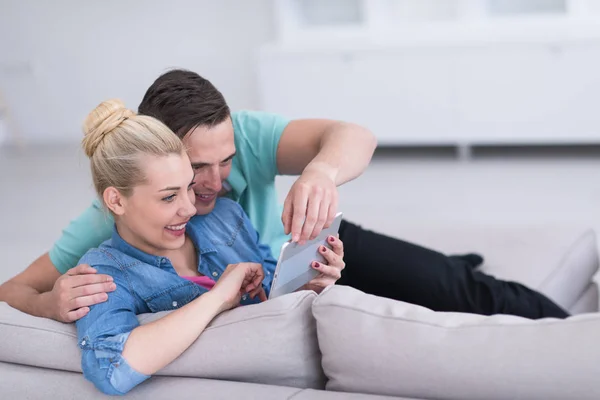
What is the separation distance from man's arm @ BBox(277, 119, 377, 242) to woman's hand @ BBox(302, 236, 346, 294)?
0.40 ft

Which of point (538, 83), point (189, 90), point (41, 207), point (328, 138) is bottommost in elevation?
point (41, 207)

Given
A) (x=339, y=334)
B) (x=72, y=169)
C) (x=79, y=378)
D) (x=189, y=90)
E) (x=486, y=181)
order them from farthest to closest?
(x=72, y=169)
(x=486, y=181)
(x=189, y=90)
(x=79, y=378)
(x=339, y=334)

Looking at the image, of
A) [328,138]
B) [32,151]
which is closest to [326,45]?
[32,151]

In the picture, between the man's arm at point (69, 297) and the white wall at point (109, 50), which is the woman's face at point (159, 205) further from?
the white wall at point (109, 50)

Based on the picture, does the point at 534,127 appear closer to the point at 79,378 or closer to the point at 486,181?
the point at 486,181

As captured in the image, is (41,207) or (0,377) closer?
(0,377)

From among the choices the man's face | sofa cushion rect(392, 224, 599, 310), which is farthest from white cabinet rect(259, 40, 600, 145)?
the man's face

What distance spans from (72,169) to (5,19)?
1.55 meters

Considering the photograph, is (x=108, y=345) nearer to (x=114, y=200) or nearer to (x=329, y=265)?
(x=114, y=200)

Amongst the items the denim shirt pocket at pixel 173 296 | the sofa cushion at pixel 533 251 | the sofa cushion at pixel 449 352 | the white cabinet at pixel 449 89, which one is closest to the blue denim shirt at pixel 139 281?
the denim shirt pocket at pixel 173 296

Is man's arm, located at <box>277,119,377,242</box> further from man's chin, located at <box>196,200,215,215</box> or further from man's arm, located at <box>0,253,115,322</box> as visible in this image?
man's arm, located at <box>0,253,115,322</box>

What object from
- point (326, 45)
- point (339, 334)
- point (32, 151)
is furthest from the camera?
point (32, 151)

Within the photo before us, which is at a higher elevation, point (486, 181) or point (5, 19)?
point (5, 19)

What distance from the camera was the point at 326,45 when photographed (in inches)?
208
